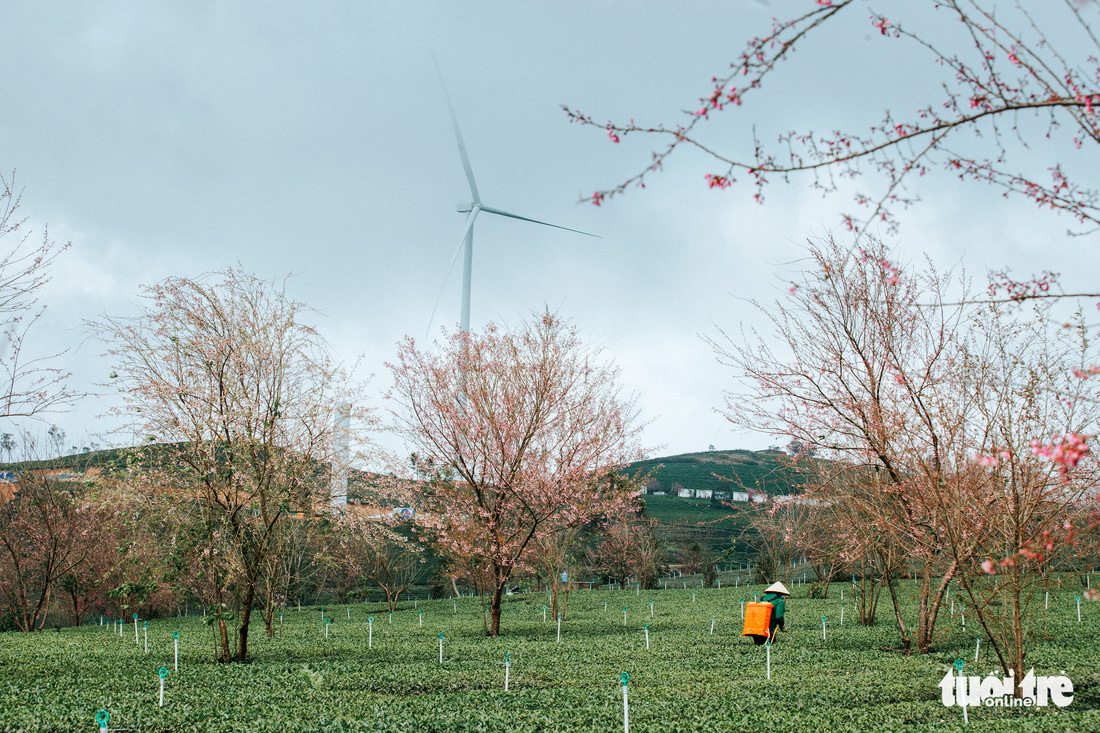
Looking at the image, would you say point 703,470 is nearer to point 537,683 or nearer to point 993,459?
point 537,683

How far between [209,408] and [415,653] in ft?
22.8

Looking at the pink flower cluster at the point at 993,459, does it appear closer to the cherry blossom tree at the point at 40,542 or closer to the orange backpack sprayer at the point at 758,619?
the orange backpack sprayer at the point at 758,619

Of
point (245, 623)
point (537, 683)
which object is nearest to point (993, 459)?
point (537, 683)

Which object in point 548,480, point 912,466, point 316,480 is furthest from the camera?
point 548,480

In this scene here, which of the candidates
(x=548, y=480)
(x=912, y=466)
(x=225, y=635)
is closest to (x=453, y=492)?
(x=548, y=480)

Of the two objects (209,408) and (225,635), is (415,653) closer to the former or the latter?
(225,635)

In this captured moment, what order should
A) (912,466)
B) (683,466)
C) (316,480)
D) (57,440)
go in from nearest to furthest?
1. (912,466)
2. (316,480)
3. (57,440)
4. (683,466)

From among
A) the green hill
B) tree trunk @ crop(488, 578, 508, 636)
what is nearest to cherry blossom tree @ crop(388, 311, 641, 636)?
tree trunk @ crop(488, 578, 508, 636)

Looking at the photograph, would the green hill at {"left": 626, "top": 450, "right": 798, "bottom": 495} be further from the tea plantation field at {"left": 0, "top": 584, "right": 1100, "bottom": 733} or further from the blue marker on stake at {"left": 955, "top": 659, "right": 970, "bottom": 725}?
the blue marker on stake at {"left": 955, "top": 659, "right": 970, "bottom": 725}

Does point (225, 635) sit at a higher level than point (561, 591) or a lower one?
higher

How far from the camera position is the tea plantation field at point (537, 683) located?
8.45m

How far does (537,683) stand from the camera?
37.1 feet

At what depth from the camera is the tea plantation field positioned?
27.7ft

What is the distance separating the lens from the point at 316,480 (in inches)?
593
